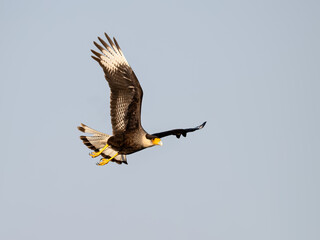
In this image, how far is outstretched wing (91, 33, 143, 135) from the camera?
17.5m

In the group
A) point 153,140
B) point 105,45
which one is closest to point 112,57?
point 105,45

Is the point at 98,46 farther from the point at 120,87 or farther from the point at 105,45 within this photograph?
the point at 120,87

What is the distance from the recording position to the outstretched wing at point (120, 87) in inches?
691

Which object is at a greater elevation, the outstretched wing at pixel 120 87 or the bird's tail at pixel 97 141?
the outstretched wing at pixel 120 87

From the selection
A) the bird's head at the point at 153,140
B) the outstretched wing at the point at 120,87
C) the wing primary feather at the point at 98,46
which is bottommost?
the bird's head at the point at 153,140

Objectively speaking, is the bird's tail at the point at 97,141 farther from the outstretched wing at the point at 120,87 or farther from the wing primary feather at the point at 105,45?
the wing primary feather at the point at 105,45

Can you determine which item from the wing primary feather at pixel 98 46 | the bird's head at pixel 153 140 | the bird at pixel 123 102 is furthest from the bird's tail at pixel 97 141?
the wing primary feather at pixel 98 46

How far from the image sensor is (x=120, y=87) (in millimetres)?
17562

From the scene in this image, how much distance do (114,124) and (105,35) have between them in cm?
204

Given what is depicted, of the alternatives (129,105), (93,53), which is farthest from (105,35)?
(129,105)

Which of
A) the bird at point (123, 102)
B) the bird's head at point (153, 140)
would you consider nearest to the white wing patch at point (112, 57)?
the bird at point (123, 102)

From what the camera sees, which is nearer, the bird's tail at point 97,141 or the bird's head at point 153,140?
Result: the bird's head at point 153,140

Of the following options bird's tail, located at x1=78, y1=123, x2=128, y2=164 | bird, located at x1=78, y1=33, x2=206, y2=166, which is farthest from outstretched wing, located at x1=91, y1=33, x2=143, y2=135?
bird's tail, located at x1=78, y1=123, x2=128, y2=164

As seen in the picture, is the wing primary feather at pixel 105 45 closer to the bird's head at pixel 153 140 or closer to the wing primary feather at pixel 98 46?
the wing primary feather at pixel 98 46
